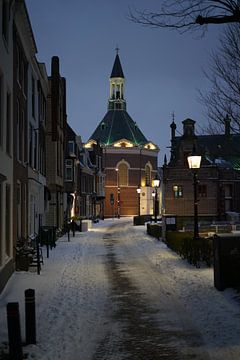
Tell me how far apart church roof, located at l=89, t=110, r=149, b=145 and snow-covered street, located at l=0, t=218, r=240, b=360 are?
74017 mm

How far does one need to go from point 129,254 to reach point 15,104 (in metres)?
9.44

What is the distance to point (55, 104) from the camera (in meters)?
33.7

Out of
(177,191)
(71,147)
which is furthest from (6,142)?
(177,191)

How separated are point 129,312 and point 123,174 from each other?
7963cm

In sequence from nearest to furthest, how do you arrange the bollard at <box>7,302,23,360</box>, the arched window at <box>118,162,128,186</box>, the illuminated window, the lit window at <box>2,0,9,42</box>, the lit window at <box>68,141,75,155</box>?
the bollard at <box>7,302,23,360</box> < the lit window at <box>2,0,9,42</box> < the lit window at <box>68,141,75,155</box> < the illuminated window < the arched window at <box>118,162,128,186</box>

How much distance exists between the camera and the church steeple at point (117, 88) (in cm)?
10061

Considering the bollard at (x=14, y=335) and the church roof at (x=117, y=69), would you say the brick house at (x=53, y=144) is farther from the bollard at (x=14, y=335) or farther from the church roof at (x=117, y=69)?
the church roof at (x=117, y=69)

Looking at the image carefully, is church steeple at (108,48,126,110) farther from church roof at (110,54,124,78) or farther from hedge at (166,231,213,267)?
hedge at (166,231,213,267)

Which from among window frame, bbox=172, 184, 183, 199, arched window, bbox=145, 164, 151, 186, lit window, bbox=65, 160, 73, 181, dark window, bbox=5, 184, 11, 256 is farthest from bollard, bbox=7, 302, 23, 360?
arched window, bbox=145, 164, 151, 186

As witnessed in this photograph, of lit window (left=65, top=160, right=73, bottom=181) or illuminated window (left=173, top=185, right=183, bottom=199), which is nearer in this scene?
lit window (left=65, top=160, right=73, bottom=181)

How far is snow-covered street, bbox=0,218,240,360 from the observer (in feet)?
27.2

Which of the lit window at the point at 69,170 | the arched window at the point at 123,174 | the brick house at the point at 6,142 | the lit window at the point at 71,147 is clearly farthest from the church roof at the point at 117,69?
the brick house at the point at 6,142

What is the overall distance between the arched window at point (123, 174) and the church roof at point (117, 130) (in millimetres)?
4586

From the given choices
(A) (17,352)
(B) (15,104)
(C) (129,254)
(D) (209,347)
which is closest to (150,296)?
(D) (209,347)
